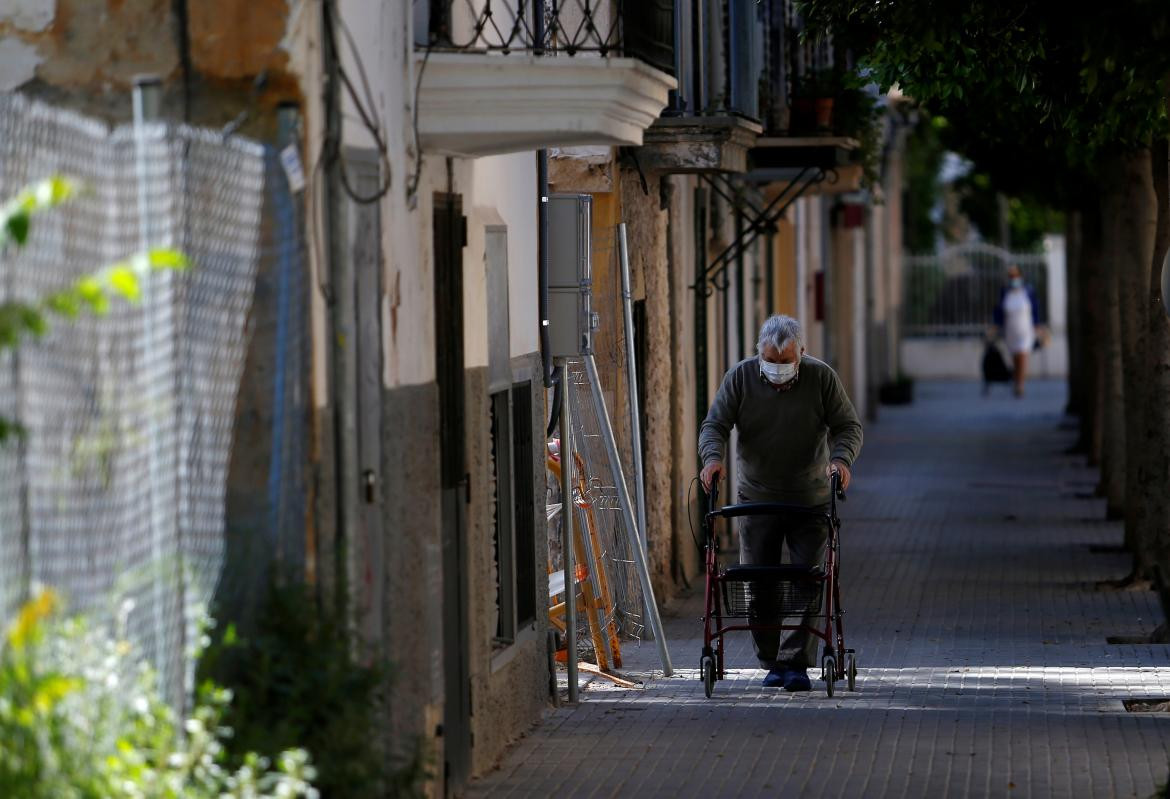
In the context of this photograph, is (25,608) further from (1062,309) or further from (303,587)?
(1062,309)

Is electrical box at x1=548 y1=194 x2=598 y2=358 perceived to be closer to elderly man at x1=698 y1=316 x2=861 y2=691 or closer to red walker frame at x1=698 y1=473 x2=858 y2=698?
elderly man at x1=698 y1=316 x2=861 y2=691

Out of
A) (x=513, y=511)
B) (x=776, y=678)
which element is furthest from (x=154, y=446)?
(x=776, y=678)

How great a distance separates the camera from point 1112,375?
22359 mm

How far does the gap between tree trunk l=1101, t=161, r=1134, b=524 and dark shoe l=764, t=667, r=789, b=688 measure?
32.9 feet

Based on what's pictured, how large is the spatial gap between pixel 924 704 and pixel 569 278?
2.87m

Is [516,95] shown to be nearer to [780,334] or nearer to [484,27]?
[484,27]

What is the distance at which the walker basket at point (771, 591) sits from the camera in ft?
37.3

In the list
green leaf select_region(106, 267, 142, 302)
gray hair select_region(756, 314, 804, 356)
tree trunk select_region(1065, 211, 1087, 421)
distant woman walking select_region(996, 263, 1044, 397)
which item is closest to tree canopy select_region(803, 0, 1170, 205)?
gray hair select_region(756, 314, 804, 356)

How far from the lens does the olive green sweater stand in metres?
11.9

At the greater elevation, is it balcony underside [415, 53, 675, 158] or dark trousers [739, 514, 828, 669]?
balcony underside [415, 53, 675, 158]

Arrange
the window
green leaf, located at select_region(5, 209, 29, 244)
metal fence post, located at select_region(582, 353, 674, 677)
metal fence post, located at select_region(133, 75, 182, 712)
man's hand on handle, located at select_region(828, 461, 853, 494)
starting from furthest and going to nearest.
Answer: metal fence post, located at select_region(582, 353, 674, 677) < man's hand on handle, located at select_region(828, 461, 853, 494) < the window < metal fence post, located at select_region(133, 75, 182, 712) < green leaf, located at select_region(5, 209, 29, 244)

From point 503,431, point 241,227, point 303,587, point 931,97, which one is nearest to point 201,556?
point 303,587

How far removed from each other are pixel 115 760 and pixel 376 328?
2.47 meters

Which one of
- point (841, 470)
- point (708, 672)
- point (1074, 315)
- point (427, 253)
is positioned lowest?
point (708, 672)
